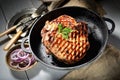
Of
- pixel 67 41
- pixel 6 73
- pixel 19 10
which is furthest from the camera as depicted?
pixel 19 10

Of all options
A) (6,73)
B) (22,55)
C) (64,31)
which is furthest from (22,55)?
(64,31)

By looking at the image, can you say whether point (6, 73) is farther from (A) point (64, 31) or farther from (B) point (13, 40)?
(A) point (64, 31)

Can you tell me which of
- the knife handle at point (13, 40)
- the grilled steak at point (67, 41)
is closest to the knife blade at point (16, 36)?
the knife handle at point (13, 40)

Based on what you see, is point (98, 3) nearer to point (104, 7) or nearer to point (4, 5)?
point (104, 7)

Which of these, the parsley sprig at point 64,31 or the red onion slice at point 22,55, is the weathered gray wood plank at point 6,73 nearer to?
the red onion slice at point 22,55

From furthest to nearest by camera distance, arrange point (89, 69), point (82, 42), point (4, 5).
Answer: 1. point (4, 5)
2. point (89, 69)
3. point (82, 42)

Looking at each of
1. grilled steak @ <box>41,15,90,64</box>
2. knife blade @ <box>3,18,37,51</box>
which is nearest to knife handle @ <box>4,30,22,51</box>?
knife blade @ <box>3,18,37,51</box>

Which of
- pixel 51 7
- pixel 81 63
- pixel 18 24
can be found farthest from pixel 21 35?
pixel 81 63
